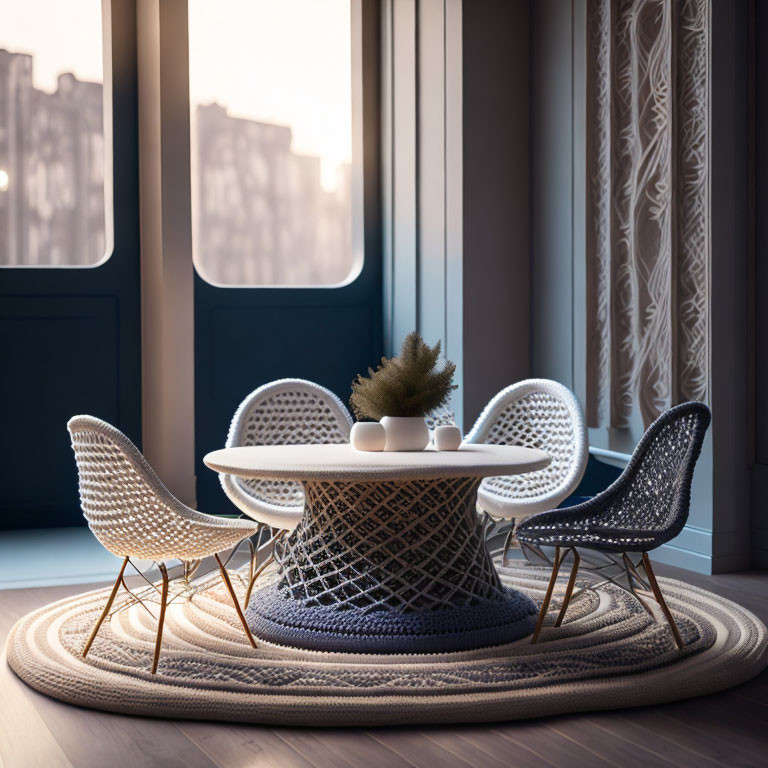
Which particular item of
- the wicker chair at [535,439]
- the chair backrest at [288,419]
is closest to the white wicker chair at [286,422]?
the chair backrest at [288,419]

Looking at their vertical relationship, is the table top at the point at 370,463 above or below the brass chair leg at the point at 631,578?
above

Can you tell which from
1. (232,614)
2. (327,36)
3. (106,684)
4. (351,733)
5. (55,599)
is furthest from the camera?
(327,36)

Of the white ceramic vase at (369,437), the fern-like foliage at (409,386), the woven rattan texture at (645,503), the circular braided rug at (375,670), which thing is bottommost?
the circular braided rug at (375,670)

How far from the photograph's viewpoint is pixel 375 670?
9.46 feet

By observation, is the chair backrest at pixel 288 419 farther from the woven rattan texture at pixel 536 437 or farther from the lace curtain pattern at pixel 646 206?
the lace curtain pattern at pixel 646 206

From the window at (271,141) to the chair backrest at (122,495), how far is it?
2870 mm

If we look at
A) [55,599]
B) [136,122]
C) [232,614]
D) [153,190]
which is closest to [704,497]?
[232,614]

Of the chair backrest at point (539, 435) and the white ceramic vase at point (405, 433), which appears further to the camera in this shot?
the chair backrest at point (539, 435)

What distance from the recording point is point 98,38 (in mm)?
5535

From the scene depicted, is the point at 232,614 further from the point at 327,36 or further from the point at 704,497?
the point at 327,36

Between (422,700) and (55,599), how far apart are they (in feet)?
5.83

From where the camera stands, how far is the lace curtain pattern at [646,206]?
169 inches

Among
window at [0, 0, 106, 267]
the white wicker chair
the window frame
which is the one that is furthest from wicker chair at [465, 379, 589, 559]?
window at [0, 0, 106, 267]

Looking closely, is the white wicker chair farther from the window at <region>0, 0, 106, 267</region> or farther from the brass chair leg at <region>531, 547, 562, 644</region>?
the window at <region>0, 0, 106, 267</region>
